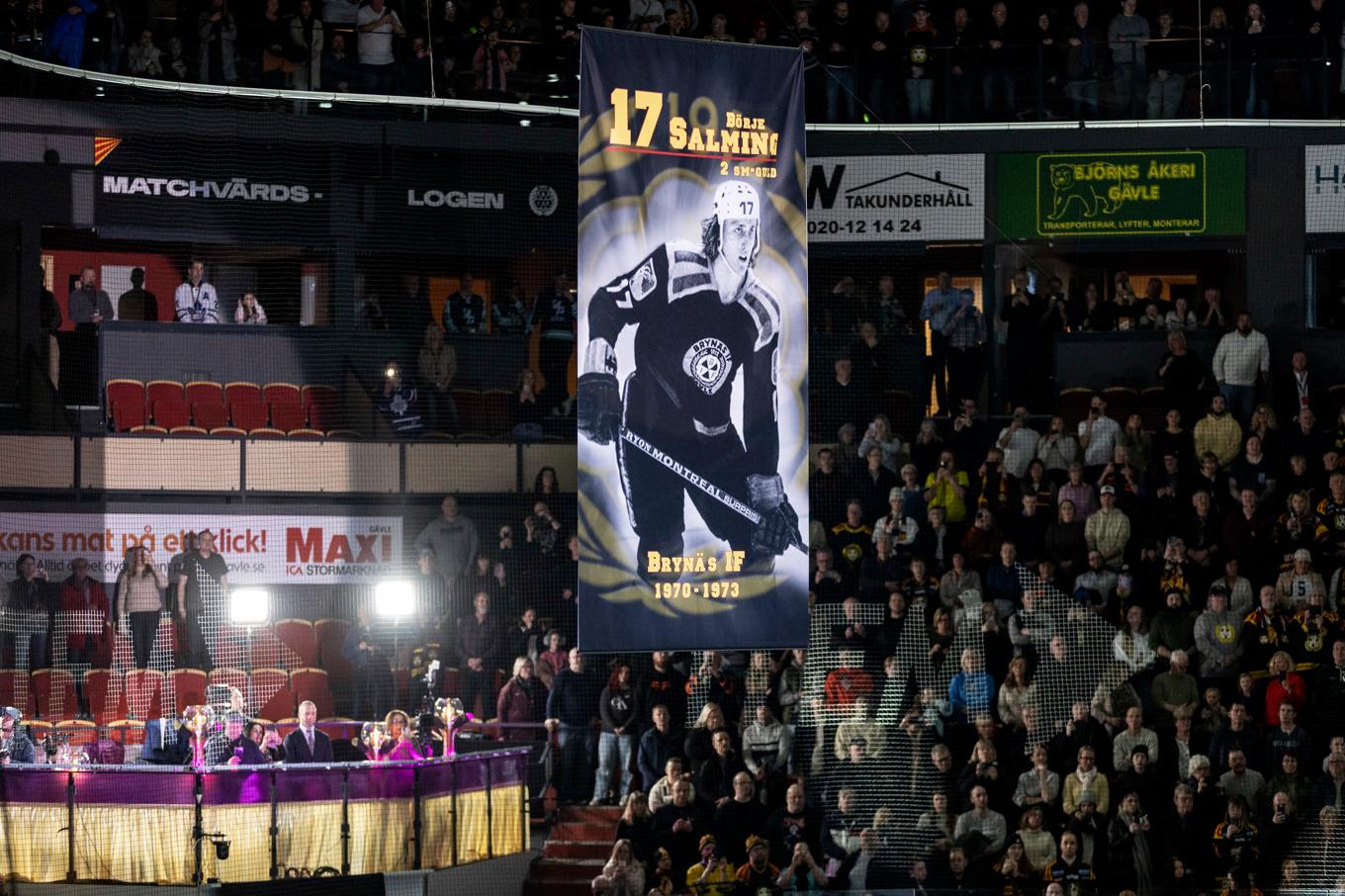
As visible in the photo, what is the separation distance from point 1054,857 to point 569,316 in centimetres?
685

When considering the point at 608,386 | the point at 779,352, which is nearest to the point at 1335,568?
the point at 779,352

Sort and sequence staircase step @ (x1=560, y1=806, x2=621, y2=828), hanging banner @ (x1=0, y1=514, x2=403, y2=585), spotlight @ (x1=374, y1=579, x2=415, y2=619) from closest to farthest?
staircase step @ (x1=560, y1=806, x2=621, y2=828)
spotlight @ (x1=374, y1=579, x2=415, y2=619)
hanging banner @ (x1=0, y1=514, x2=403, y2=585)

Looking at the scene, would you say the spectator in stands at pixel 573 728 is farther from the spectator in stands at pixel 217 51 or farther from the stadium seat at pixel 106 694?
the spectator in stands at pixel 217 51

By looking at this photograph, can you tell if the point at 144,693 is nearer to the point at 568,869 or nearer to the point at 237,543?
the point at 237,543

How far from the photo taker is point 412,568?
51.4 feet

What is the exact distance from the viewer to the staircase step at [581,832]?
522 inches

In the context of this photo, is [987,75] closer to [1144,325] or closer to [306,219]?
[1144,325]

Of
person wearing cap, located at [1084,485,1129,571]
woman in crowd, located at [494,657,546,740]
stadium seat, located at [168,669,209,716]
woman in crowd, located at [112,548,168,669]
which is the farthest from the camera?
woman in crowd, located at [112,548,168,669]

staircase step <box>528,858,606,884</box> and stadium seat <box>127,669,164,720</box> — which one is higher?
stadium seat <box>127,669,164,720</box>

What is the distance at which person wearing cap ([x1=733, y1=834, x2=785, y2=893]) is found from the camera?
40.2 ft

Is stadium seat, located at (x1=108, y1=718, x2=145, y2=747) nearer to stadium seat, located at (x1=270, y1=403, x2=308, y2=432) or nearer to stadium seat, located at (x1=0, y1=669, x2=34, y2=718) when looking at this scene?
stadium seat, located at (x1=0, y1=669, x2=34, y2=718)

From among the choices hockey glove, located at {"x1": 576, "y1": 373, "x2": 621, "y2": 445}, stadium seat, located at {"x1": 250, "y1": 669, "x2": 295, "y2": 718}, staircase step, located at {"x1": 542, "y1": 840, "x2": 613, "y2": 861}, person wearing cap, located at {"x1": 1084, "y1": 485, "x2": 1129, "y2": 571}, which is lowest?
staircase step, located at {"x1": 542, "y1": 840, "x2": 613, "y2": 861}

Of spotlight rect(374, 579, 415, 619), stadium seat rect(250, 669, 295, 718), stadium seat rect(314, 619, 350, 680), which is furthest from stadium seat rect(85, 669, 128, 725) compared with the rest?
spotlight rect(374, 579, 415, 619)

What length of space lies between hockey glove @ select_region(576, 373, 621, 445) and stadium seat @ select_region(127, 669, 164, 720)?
6.00m
